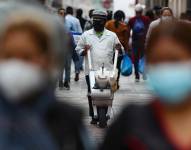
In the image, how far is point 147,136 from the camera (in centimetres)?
295

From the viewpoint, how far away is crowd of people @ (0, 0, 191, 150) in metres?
2.95

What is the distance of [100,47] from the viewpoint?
1011 cm

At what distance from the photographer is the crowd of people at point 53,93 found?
9.66ft

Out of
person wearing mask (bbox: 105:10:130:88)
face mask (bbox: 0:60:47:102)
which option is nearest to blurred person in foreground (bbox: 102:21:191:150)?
face mask (bbox: 0:60:47:102)

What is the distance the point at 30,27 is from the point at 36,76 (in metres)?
0.20

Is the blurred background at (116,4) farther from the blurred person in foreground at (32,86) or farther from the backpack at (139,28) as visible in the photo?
the blurred person in foreground at (32,86)

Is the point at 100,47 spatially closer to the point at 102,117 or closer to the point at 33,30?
the point at 102,117

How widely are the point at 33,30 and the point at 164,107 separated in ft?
2.01

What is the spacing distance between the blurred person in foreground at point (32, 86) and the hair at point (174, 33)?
37cm

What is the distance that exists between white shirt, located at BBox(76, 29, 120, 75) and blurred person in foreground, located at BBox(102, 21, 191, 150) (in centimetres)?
694

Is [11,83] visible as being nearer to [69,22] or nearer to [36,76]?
[36,76]

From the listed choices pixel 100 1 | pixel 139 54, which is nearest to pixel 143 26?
pixel 139 54

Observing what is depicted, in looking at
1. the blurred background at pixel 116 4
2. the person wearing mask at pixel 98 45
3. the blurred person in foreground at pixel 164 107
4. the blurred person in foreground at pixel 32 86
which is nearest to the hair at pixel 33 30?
the blurred person in foreground at pixel 32 86

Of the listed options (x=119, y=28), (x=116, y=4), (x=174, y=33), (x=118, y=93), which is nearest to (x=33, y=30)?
(x=174, y=33)
